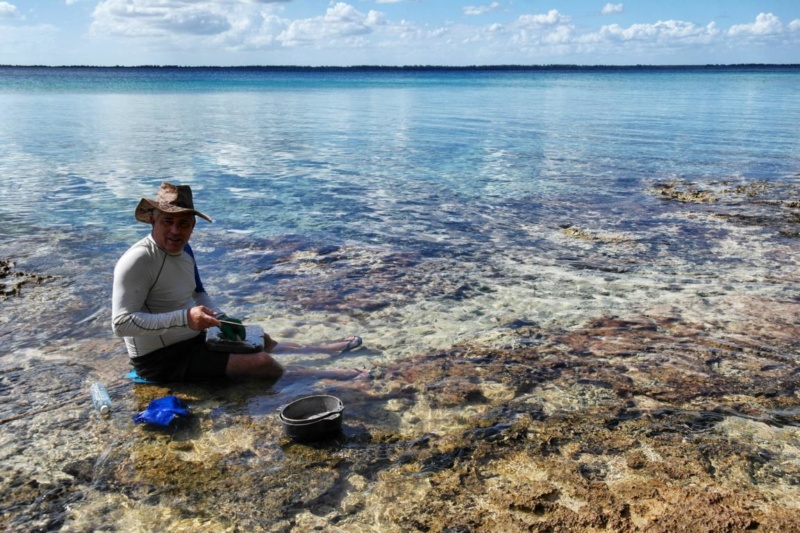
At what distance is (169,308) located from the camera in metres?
5.62

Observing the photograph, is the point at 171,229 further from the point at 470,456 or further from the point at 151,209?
the point at 470,456

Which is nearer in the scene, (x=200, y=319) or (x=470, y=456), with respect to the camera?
(x=470, y=456)

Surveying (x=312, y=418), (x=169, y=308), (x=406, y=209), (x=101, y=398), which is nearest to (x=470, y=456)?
(x=312, y=418)

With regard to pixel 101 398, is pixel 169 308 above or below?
above

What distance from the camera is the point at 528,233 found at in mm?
11852

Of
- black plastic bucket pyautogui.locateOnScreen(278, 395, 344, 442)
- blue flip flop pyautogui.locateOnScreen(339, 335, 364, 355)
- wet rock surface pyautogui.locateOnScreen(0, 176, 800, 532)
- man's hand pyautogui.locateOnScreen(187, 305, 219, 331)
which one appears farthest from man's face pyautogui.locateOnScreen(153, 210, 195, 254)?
blue flip flop pyautogui.locateOnScreen(339, 335, 364, 355)

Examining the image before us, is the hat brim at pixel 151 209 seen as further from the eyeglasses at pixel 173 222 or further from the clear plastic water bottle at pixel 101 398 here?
the clear plastic water bottle at pixel 101 398

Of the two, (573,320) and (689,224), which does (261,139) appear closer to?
(689,224)

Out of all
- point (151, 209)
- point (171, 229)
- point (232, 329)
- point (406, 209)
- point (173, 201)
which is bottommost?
point (406, 209)

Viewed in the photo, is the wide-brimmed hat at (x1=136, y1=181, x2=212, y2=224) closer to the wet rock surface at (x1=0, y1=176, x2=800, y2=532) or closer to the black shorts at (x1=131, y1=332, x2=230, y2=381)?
the black shorts at (x1=131, y1=332, x2=230, y2=381)

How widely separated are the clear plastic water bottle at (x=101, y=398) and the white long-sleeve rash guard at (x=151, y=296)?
38 cm

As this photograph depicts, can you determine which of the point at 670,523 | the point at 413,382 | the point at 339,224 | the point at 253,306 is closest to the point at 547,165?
the point at 339,224

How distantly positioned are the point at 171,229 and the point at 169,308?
72 centimetres

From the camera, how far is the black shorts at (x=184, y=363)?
5766mm
